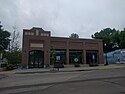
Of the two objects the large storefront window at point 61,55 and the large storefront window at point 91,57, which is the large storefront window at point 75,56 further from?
the large storefront window at point 91,57

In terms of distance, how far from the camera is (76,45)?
46.9 meters

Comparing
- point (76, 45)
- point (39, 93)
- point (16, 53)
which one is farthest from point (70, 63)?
point (39, 93)

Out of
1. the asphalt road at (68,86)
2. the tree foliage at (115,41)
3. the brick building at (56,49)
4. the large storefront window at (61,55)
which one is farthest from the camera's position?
the tree foliage at (115,41)

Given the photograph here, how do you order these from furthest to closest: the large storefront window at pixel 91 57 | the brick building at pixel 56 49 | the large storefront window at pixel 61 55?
the large storefront window at pixel 91 57 → the large storefront window at pixel 61 55 → the brick building at pixel 56 49

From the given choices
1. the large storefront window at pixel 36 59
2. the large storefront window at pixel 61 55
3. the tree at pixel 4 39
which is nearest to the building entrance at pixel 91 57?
the large storefront window at pixel 61 55

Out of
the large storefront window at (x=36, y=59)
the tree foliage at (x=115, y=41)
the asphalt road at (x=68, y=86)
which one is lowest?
the asphalt road at (x=68, y=86)

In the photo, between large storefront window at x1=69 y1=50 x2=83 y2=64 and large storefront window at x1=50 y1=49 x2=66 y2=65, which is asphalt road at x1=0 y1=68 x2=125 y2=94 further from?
large storefront window at x1=69 y1=50 x2=83 y2=64

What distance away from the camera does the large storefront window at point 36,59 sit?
4203 centimetres

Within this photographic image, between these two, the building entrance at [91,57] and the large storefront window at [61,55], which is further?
the building entrance at [91,57]

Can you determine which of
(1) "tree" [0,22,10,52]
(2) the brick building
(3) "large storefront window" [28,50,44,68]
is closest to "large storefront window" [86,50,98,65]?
(2) the brick building

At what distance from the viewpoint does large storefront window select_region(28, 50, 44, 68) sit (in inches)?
1655

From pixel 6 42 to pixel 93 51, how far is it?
106ft

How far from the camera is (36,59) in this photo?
139 ft

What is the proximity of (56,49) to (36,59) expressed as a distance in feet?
18.4
